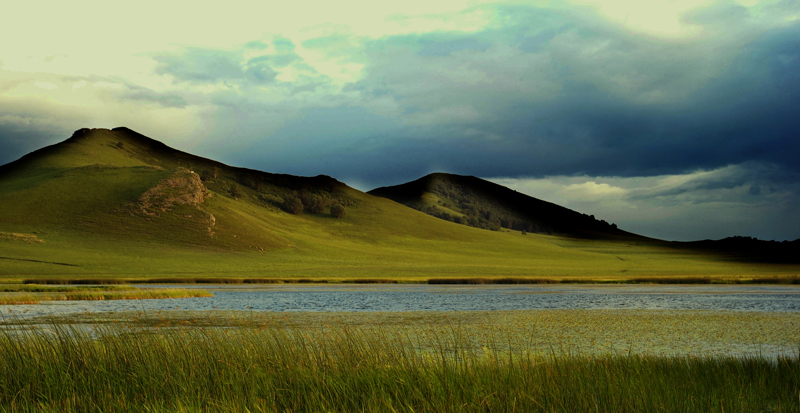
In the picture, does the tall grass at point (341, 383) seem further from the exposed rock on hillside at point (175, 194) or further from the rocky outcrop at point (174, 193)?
the rocky outcrop at point (174, 193)

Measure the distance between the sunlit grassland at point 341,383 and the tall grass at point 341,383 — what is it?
0.09 feet

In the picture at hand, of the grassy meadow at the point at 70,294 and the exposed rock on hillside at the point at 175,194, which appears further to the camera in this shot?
the exposed rock on hillside at the point at 175,194

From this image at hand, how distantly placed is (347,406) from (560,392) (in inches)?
135

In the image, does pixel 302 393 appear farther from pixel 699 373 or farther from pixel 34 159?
pixel 34 159

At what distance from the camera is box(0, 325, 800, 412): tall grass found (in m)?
9.32

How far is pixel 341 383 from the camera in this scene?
32.8 feet

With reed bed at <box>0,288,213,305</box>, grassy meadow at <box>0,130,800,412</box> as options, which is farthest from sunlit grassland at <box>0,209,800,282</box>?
reed bed at <box>0,288,213,305</box>

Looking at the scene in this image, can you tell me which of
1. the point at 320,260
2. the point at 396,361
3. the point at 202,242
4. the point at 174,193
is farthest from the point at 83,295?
the point at 174,193

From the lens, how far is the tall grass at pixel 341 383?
30.6 feet

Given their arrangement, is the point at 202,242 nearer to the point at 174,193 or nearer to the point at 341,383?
the point at 174,193

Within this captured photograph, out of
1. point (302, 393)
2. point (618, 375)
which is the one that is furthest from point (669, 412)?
point (302, 393)

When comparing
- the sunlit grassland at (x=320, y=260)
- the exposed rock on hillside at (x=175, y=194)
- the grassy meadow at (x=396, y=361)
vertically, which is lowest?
the sunlit grassland at (x=320, y=260)

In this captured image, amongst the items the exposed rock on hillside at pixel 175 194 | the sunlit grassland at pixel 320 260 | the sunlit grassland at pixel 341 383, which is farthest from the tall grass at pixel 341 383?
the exposed rock on hillside at pixel 175 194

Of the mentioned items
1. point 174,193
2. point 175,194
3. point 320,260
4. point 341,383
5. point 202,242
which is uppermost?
point 174,193
